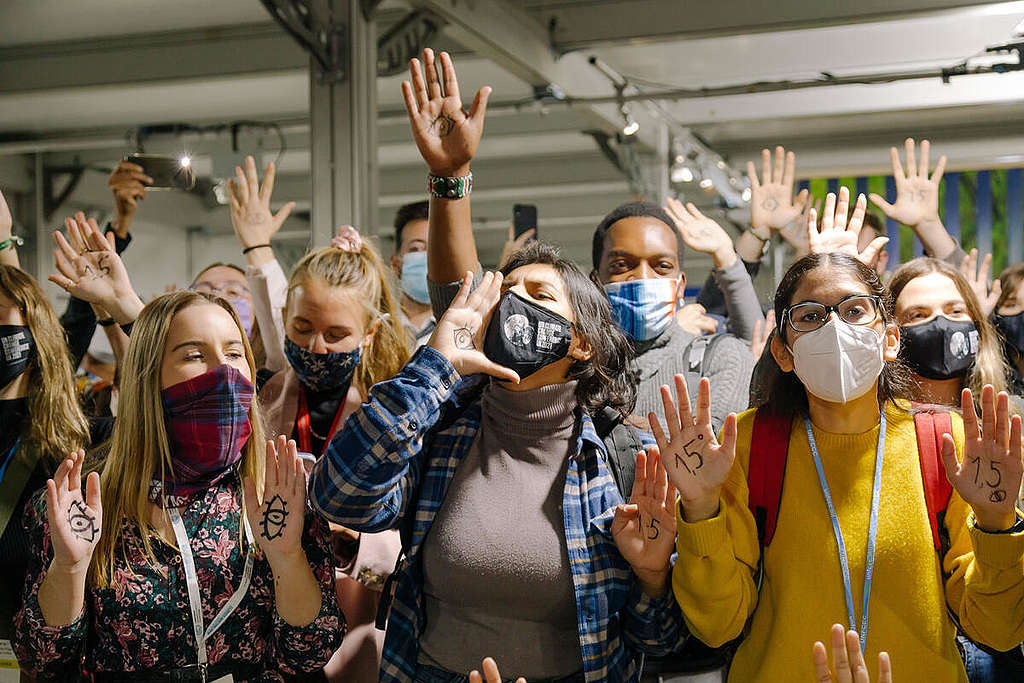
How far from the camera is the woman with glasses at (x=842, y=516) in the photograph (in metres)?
1.96

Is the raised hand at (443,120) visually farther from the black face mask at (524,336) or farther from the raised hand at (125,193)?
the raised hand at (125,193)

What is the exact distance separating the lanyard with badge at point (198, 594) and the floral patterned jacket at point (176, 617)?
1 centimetres

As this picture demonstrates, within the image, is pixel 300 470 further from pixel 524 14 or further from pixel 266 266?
pixel 524 14

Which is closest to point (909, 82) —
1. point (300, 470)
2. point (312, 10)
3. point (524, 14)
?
point (524, 14)

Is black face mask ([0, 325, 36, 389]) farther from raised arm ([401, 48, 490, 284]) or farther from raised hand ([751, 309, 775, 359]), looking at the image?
raised hand ([751, 309, 775, 359])

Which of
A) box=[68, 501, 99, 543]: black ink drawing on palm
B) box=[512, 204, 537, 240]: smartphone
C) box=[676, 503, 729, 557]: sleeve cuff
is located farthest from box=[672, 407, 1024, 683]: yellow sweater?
box=[512, 204, 537, 240]: smartphone

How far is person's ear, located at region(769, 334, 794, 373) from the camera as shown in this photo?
228 cm

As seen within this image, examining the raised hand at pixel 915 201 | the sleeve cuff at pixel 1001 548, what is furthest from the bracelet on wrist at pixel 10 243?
the raised hand at pixel 915 201

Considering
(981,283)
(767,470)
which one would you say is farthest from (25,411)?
(981,283)

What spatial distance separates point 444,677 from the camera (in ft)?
7.01

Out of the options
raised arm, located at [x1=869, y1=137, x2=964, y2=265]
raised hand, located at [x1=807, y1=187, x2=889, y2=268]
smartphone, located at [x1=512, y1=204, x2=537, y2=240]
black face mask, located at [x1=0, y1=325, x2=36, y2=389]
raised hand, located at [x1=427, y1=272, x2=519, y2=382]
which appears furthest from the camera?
raised arm, located at [x1=869, y1=137, x2=964, y2=265]

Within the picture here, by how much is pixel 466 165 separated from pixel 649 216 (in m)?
0.85

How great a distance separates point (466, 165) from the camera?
8.26ft

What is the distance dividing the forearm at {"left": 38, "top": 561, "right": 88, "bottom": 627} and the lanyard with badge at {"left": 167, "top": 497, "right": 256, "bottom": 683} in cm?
21
